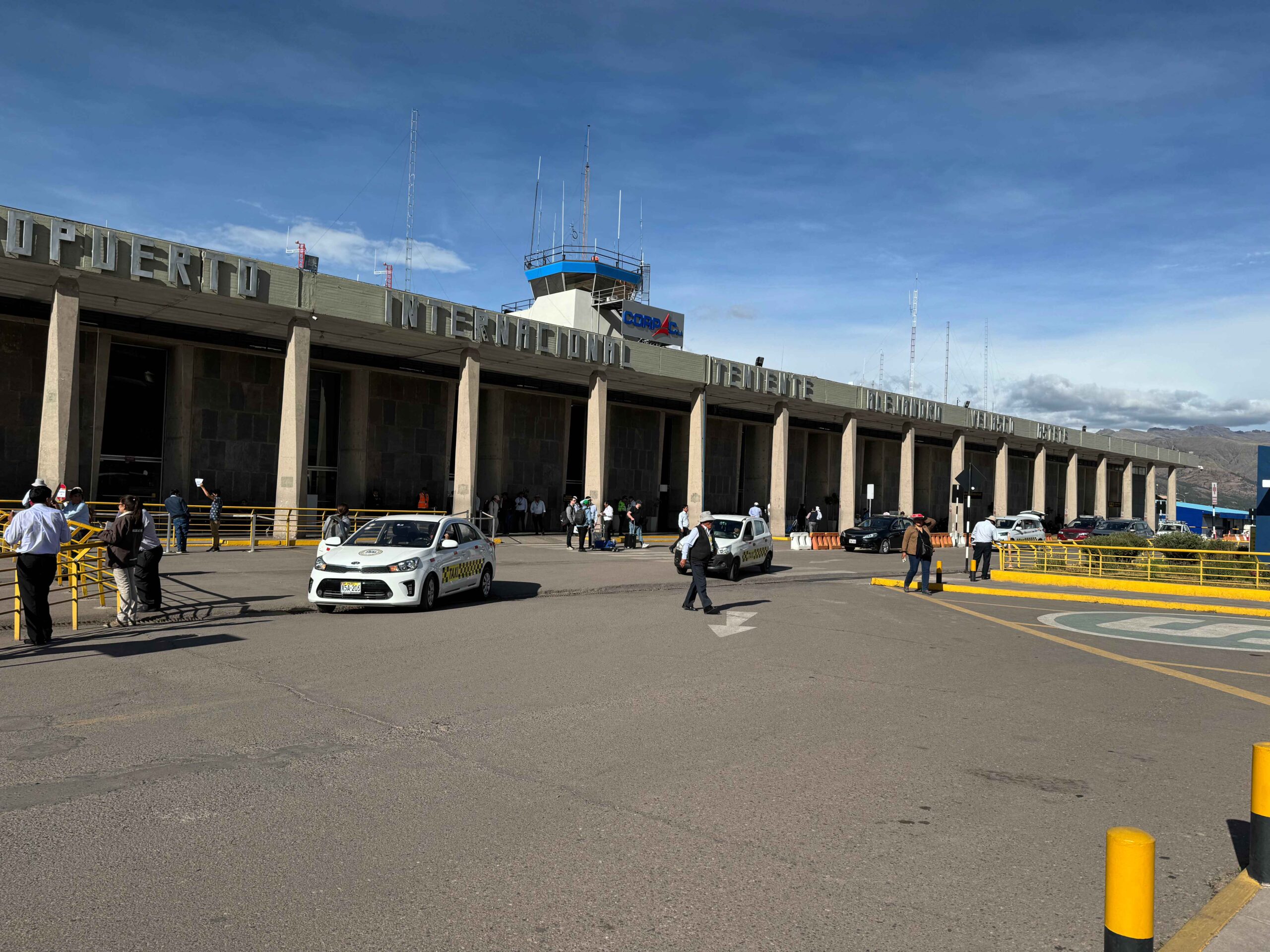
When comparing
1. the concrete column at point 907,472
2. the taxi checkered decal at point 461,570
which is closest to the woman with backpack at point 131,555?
the taxi checkered decal at point 461,570

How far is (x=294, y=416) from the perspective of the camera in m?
29.3

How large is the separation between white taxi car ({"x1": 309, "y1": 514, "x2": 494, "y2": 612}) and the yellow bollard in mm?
12673

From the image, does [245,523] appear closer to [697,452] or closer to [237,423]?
[237,423]

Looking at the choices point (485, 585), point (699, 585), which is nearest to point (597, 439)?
point (485, 585)

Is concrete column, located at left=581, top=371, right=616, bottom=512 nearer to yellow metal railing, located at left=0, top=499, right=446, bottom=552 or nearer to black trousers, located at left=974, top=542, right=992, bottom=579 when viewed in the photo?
yellow metal railing, located at left=0, top=499, right=446, bottom=552

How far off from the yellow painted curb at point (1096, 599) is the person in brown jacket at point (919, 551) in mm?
755

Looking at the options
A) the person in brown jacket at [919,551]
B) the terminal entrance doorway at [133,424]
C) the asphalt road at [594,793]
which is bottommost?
the asphalt road at [594,793]

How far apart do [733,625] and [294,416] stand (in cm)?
1961

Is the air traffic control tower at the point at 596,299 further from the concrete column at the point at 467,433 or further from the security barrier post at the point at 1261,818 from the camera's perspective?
the security barrier post at the point at 1261,818

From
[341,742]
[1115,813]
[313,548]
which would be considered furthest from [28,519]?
[313,548]

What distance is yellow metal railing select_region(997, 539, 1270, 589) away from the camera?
2444 cm

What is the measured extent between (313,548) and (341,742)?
68.0 ft

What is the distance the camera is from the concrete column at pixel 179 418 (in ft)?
104

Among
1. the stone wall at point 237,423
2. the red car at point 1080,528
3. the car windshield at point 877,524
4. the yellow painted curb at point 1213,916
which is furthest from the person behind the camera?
the red car at point 1080,528
